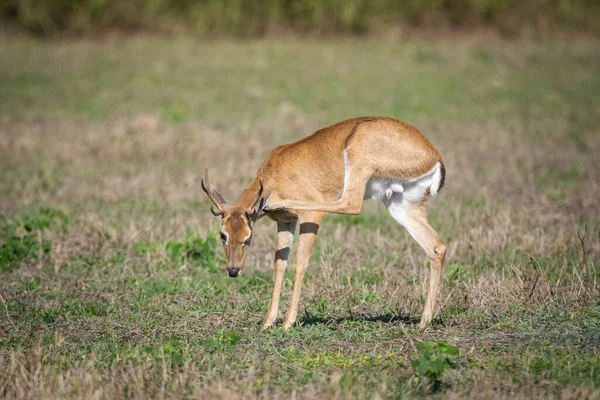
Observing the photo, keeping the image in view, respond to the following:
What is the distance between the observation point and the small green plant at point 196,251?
8.70 meters

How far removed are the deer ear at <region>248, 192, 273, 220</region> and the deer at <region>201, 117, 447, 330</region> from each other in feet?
0.04

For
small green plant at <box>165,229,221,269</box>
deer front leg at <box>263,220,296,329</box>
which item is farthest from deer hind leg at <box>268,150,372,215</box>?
small green plant at <box>165,229,221,269</box>

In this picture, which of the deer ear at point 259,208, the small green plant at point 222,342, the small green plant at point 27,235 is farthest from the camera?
the small green plant at point 27,235

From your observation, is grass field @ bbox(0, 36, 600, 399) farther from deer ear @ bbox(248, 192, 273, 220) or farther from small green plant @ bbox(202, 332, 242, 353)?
deer ear @ bbox(248, 192, 273, 220)

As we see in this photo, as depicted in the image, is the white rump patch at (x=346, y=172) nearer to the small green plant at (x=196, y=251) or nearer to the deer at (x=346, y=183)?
the deer at (x=346, y=183)

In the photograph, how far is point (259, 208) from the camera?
6.64 meters

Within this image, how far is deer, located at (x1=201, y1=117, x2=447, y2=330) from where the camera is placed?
273 inches

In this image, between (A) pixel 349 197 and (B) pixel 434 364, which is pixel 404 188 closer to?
(A) pixel 349 197

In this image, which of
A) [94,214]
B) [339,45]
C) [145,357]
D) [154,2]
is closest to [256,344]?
[145,357]

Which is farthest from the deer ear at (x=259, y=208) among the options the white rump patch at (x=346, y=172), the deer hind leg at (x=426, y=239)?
the deer hind leg at (x=426, y=239)

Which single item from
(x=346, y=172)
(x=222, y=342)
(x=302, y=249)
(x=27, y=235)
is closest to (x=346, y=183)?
(x=346, y=172)

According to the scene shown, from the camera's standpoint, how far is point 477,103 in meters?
18.5

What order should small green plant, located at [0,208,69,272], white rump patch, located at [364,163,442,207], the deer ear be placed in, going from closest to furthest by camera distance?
1. the deer ear
2. white rump patch, located at [364,163,442,207]
3. small green plant, located at [0,208,69,272]

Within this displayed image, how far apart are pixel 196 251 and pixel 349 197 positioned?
7.90 feet
